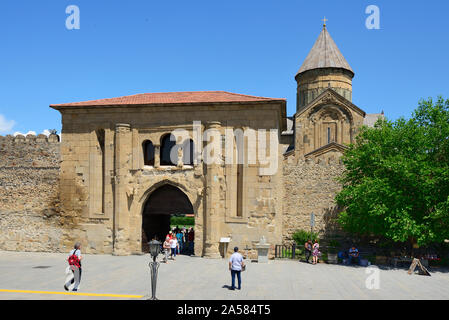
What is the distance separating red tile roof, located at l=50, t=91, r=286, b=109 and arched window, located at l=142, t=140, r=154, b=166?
2277 mm

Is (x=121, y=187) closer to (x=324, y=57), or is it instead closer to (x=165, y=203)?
(x=165, y=203)

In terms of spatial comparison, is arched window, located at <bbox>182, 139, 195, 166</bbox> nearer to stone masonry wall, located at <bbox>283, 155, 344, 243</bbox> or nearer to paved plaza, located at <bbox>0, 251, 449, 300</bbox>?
paved plaza, located at <bbox>0, 251, 449, 300</bbox>

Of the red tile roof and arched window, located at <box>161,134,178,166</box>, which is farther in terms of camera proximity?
arched window, located at <box>161,134,178,166</box>

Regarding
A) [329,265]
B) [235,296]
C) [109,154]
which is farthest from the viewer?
[109,154]

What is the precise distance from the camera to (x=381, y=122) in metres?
20.7

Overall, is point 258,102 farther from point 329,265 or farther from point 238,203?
point 329,265

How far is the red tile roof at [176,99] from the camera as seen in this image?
19.6 metres

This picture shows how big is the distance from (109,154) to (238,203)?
7095 millimetres

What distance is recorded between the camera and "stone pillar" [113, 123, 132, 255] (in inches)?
773

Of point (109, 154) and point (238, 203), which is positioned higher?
point (109, 154)

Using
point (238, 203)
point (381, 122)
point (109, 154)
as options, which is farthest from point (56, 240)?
point (381, 122)

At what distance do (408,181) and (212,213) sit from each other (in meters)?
8.89

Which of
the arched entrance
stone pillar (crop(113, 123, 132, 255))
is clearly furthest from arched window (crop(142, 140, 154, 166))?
the arched entrance

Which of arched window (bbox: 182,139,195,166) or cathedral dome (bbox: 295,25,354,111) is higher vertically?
cathedral dome (bbox: 295,25,354,111)
